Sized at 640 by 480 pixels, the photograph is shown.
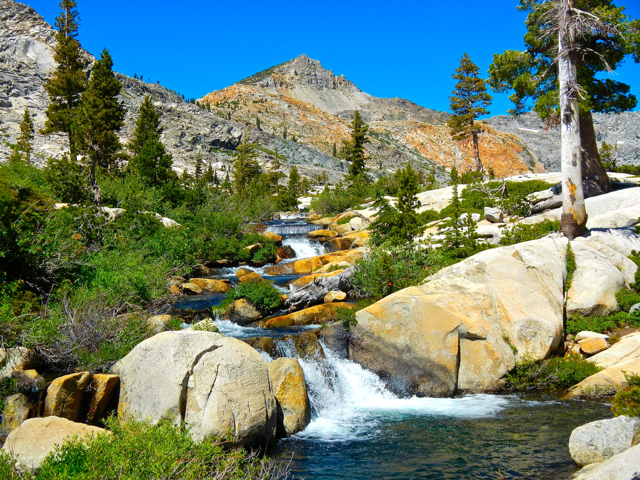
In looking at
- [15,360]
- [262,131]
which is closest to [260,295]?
[15,360]

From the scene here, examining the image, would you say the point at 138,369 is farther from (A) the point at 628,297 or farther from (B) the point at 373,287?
(A) the point at 628,297

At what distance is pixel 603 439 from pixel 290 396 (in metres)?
5.39

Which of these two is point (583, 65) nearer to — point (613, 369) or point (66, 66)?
point (613, 369)

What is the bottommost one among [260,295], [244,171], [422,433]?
[422,433]

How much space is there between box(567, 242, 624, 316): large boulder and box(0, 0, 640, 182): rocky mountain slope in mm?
46808

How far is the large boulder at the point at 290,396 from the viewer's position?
8.34 meters

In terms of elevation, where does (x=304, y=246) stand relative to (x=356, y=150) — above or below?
below

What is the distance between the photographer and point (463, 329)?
10.6m

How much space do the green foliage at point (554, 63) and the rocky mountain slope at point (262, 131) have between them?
1562 inches

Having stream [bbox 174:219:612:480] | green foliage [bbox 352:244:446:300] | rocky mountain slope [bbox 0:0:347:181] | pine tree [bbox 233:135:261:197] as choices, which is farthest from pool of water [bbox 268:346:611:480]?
rocky mountain slope [bbox 0:0:347:181]

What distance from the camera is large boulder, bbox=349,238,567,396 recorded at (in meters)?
10.3

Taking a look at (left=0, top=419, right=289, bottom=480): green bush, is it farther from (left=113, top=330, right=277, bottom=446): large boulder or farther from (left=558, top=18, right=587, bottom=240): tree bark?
(left=558, top=18, right=587, bottom=240): tree bark

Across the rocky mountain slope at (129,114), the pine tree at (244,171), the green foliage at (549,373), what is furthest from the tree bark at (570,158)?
the rocky mountain slope at (129,114)

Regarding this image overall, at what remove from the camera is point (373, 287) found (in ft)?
46.7
